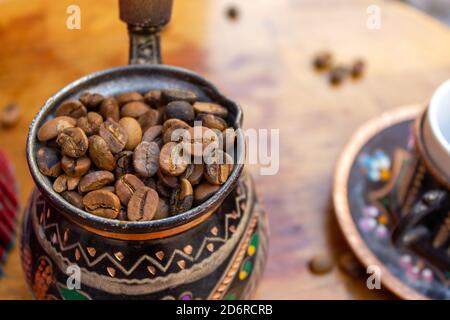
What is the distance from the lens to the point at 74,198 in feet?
1.73

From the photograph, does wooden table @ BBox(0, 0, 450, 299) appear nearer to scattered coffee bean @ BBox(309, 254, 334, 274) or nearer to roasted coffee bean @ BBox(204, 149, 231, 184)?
scattered coffee bean @ BBox(309, 254, 334, 274)

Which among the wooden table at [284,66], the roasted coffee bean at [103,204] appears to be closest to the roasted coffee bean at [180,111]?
the roasted coffee bean at [103,204]

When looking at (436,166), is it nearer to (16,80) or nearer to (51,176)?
(51,176)

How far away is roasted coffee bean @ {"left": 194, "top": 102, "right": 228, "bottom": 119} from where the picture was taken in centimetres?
58

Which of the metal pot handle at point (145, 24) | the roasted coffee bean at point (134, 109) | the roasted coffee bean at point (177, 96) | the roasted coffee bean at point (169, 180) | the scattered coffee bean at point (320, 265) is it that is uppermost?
the metal pot handle at point (145, 24)

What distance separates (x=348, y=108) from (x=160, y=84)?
0.45 metres

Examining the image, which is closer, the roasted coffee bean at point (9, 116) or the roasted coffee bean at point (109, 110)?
the roasted coffee bean at point (109, 110)

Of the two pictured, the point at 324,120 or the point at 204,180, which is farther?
the point at 324,120

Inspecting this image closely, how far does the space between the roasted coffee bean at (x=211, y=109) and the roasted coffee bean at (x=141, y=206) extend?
113 mm

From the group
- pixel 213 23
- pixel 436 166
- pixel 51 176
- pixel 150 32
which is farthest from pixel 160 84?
pixel 213 23

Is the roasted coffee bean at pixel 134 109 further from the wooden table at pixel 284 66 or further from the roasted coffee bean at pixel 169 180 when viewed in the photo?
the wooden table at pixel 284 66

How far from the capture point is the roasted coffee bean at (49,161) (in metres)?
0.54

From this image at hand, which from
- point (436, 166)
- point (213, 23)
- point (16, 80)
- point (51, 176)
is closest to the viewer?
point (51, 176)

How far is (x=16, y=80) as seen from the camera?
942 mm
